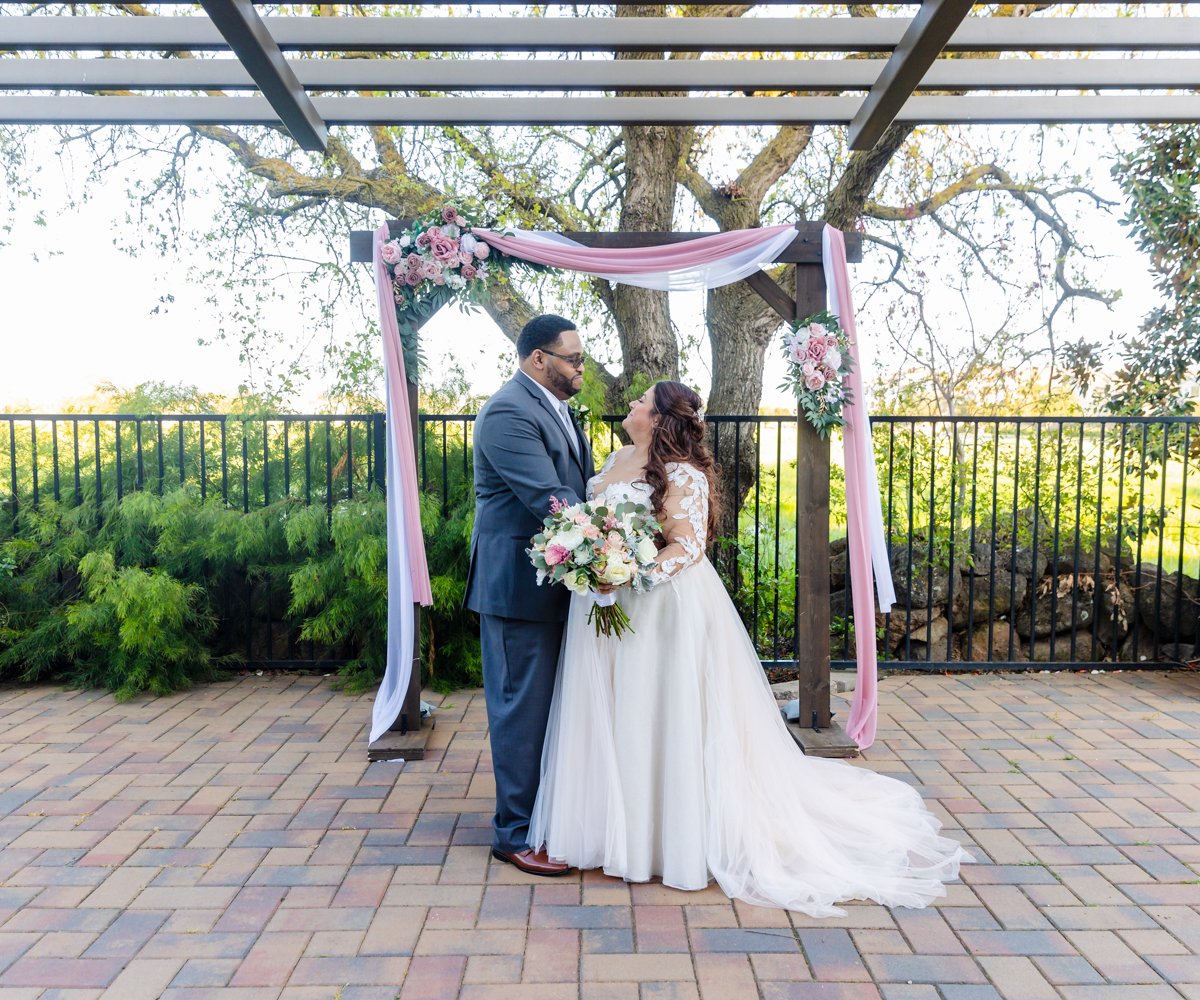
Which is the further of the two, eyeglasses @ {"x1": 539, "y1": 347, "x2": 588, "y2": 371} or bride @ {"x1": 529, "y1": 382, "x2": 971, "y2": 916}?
eyeglasses @ {"x1": 539, "y1": 347, "x2": 588, "y2": 371}

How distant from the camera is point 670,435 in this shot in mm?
3256

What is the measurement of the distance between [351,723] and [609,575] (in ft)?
8.86

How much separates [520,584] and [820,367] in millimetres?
1908

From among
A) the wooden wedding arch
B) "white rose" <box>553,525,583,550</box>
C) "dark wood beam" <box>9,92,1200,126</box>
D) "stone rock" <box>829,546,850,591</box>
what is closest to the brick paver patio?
"white rose" <box>553,525,583,550</box>

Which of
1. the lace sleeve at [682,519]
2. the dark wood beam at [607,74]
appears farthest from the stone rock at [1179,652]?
the lace sleeve at [682,519]

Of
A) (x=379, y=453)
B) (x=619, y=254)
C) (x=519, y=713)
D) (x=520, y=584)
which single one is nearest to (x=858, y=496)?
(x=619, y=254)

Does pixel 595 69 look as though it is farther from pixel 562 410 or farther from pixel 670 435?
pixel 670 435

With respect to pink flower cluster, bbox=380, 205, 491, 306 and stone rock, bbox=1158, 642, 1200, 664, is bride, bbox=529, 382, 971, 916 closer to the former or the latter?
pink flower cluster, bbox=380, 205, 491, 306

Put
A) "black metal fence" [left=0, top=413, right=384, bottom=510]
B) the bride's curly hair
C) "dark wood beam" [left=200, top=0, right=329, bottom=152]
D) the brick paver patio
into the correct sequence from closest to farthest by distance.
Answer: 1. the brick paver patio
2. the bride's curly hair
3. "dark wood beam" [left=200, top=0, right=329, bottom=152]
4. "black metal fence" [left=0, top=413, right=384, bottom=510]

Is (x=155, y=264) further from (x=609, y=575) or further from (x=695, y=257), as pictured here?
(x=609, y=575)

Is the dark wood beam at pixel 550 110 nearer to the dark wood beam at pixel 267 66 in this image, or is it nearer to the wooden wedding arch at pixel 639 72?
the wooden wedding arch at pixel 639 72

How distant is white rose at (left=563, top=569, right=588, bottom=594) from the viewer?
2930 millimetres

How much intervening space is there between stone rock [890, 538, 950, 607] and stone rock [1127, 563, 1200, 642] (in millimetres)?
1281

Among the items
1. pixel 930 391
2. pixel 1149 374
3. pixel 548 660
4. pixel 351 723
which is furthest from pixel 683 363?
pixel 548 660
